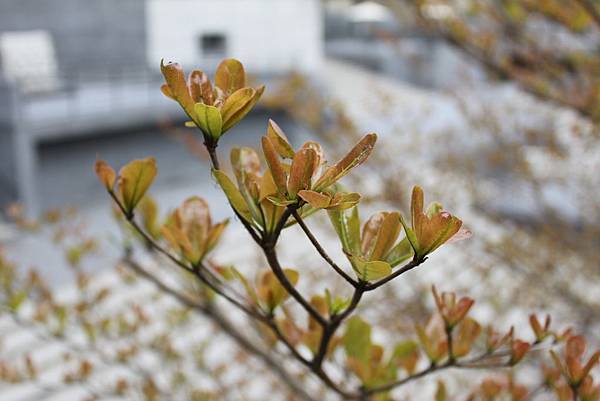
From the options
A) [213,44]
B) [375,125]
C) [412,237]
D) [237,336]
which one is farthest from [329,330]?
[213,44]

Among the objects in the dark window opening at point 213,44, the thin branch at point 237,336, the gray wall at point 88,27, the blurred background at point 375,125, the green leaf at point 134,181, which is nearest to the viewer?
the green leaf at point 134,181

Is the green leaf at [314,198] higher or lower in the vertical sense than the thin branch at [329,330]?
higher

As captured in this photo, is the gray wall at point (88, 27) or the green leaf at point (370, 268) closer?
the green leaf at point (370, 268)

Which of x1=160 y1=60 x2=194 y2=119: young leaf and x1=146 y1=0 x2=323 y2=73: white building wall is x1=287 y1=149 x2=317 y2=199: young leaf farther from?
x1=146 y1=0 x2=323 y2=73: white building wall

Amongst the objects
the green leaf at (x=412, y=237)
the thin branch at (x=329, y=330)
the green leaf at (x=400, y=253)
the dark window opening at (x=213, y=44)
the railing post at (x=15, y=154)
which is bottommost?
the railing post at (x=15, y=154)

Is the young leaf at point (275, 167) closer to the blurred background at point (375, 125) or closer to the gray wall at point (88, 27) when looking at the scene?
the blurred background at point (375, 125)

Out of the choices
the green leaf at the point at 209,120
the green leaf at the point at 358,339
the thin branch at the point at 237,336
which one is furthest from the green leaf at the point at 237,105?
the thin branch at the point at 237,336
